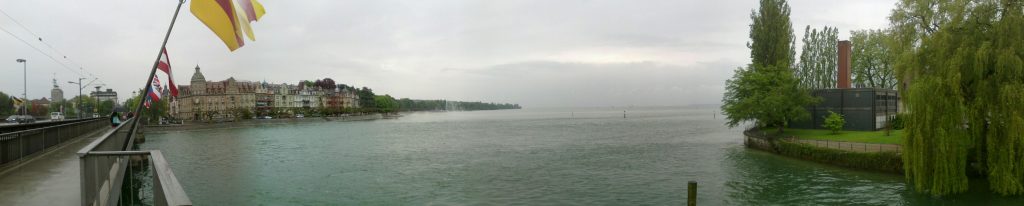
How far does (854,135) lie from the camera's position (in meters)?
41.6

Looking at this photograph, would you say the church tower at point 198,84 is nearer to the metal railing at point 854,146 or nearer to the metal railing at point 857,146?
the metal railing at point 854,146

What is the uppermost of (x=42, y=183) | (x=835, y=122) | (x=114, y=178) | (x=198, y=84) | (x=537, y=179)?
(x=198, y=84)

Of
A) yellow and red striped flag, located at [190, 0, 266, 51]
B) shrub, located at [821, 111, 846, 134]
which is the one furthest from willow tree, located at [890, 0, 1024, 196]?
shrub, located at [821, 111, 846, 134]

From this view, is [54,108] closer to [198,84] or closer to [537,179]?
[198,84]

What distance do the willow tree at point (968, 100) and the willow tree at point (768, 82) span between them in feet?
78.7

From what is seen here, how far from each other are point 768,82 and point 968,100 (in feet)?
89.2

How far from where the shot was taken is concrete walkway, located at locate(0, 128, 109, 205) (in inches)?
374

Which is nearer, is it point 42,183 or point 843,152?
point 42,183

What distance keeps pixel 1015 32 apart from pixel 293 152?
48544 mm

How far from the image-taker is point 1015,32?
63.7ft

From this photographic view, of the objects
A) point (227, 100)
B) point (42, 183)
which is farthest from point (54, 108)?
point (42, 183)

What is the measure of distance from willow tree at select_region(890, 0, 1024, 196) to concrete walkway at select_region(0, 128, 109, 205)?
25.3 m

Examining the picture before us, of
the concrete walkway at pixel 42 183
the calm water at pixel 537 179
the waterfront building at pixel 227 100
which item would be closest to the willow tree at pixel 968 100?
the calm water at pixel 537 179

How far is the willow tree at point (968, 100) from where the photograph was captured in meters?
19.5
